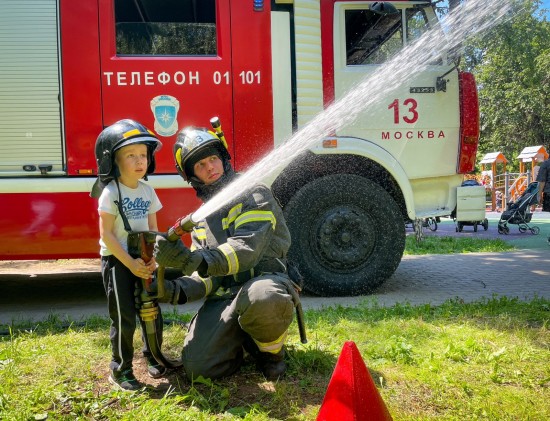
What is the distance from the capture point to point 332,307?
173 inches

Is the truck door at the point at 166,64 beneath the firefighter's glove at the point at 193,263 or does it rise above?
above

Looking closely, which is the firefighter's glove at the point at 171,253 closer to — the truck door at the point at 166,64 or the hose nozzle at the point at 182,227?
the hose nozzle at the point at 182,227

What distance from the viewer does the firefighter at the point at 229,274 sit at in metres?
2.63

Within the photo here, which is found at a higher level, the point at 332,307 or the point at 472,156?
the point at 472,156

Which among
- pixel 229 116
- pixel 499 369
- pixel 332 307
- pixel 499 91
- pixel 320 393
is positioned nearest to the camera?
pixel 320 393

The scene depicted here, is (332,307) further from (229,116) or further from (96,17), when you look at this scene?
(96,17)

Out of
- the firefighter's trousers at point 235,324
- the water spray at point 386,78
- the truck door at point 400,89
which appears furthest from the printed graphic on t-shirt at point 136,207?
the truck door at point 400,89

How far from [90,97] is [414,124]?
3.06 m

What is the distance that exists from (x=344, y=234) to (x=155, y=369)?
103 inches

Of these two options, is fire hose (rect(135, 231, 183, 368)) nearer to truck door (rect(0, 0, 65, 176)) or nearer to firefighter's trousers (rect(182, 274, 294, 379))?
firefighter's trousers (rect(182, 274, 294, 379))

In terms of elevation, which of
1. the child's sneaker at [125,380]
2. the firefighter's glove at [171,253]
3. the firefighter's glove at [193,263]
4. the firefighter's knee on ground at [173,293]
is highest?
the firefighter's glove at [171,253]

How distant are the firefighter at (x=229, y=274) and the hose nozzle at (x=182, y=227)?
0.04 meters

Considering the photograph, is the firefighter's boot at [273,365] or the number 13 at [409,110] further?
the number 13 at [409,110]

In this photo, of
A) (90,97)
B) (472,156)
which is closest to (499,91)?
(472,156)
